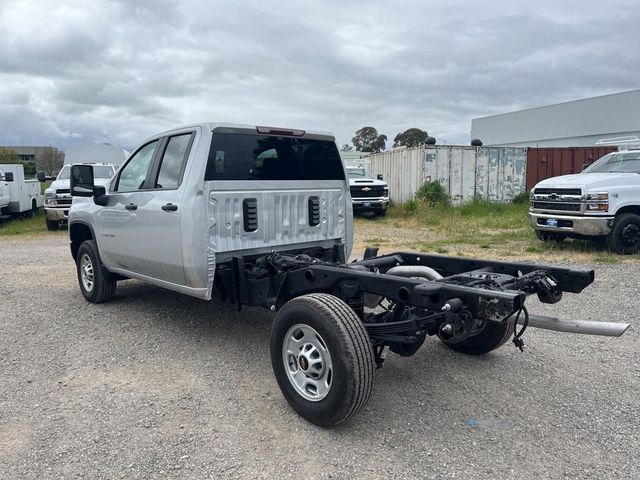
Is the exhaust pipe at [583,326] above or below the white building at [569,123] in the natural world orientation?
below

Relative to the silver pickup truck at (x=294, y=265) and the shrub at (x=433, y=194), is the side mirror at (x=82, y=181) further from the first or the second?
the shrub at (x=433, y=194)

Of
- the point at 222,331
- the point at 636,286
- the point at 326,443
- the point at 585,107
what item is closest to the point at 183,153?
the point at 222,331

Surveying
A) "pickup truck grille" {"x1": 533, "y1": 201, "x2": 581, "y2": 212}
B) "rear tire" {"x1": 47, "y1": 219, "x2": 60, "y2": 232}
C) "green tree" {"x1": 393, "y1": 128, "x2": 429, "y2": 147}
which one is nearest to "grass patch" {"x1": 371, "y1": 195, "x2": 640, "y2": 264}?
"pickup truck grille" {"x1": 533, "y1": 201, "x2": 581, "y2": 212}

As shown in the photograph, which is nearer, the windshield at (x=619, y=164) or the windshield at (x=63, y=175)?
the windshield at (x=619, y=164)

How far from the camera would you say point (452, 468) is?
10.4ft

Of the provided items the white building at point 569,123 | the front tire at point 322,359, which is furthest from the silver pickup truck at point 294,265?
the white building at point 569,123

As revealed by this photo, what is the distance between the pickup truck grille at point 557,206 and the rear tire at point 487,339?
20.7 feet

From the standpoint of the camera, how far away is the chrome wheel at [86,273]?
6.70 m

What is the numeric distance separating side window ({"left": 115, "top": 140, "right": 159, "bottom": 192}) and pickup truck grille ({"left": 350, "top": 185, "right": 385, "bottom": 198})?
42.0ft

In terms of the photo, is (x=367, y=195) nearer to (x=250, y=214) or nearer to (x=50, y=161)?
(x=250, y=214)

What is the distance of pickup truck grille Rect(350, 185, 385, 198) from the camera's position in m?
18.4

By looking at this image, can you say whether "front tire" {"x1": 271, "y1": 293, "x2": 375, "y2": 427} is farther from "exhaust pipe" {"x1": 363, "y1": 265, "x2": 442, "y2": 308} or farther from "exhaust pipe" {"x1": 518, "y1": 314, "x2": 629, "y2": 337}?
"exhaust pipe" {"x1": 518, "y1": 314, "x2": 629, "y2": 337}

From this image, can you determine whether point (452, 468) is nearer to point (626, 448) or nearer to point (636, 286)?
point (626, 448)

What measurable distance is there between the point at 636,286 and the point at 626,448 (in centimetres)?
506
